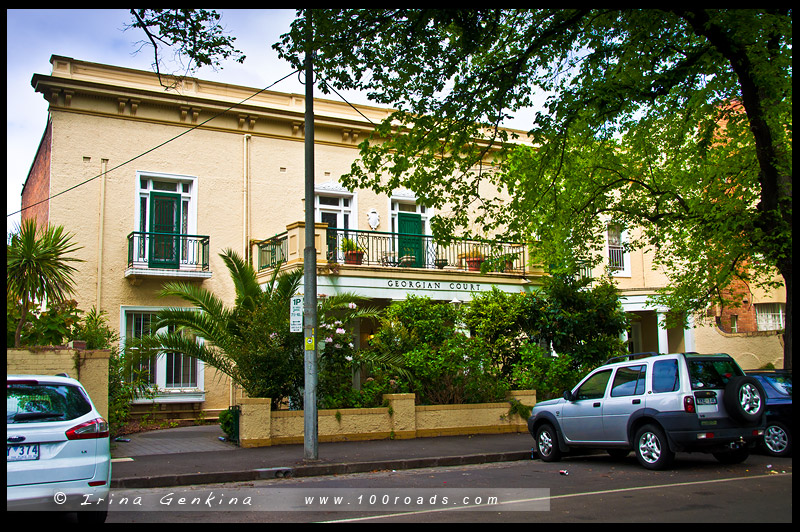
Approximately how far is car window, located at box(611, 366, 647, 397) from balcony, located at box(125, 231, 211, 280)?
11884 millimetres

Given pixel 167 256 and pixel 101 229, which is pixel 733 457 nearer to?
pixel 167 256

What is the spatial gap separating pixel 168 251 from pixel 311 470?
1001 cm

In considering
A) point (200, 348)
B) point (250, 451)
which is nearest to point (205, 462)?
point (250, 451)

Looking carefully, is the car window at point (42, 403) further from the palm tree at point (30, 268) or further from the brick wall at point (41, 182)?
the brick wall at point (41, 182)

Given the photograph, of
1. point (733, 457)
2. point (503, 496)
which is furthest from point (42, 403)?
point (733, 457)

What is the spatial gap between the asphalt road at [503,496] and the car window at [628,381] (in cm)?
117

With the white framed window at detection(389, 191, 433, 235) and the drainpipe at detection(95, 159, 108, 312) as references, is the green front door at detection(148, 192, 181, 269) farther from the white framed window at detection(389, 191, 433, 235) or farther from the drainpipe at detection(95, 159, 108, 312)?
the white framed window at detection(389, 191, 433, 235)

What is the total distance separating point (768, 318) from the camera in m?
27.4

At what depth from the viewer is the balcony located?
18.5m

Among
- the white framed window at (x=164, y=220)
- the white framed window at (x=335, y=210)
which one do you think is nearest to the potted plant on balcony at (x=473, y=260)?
the white framed window at (x=335, y=210)

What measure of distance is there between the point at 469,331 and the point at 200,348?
23.5 feet

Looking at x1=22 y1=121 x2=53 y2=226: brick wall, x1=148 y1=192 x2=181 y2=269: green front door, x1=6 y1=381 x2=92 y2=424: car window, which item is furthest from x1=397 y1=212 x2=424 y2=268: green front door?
x1=6 y1=381 x2=92 y2=424: car window

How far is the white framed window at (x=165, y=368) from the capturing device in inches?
731

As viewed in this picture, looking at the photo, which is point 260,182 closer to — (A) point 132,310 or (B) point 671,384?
(A) point 132,310
